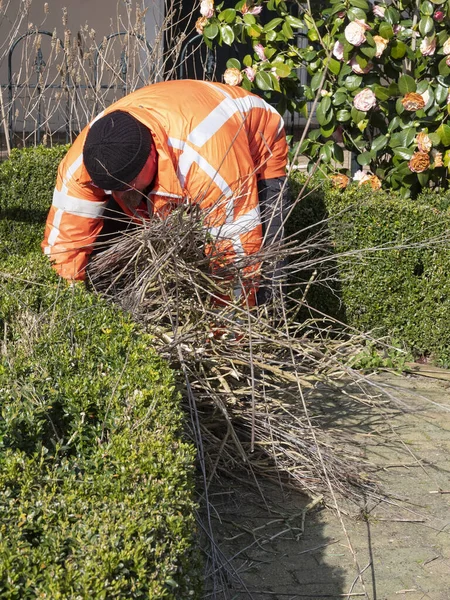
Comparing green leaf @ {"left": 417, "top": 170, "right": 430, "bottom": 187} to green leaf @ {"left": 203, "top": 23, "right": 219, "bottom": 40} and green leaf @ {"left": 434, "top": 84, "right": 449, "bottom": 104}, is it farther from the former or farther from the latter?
green leaf @ {"left": 203, "top": 23, "right": 219, "bottom": 40}

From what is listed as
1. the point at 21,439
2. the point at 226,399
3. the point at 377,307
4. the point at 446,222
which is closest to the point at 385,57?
the point at 446,222

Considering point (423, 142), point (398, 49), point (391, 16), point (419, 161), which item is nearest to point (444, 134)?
point (423, 142)

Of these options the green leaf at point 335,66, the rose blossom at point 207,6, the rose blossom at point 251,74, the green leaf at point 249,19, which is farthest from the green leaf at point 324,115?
the rose blossom at point 207,6

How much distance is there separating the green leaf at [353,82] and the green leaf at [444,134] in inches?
28.5

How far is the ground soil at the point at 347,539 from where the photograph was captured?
3.32 meters

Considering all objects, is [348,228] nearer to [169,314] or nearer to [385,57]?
[385,57]

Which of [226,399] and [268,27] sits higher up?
[268,27]

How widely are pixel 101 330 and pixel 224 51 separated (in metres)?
9.49

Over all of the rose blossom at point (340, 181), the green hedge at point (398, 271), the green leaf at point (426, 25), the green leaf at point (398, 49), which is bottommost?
the green hedge at point (398, 271)

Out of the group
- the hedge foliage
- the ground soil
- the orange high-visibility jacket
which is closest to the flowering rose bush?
the orange high-visibility jacket

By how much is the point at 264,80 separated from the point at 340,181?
1087 mm

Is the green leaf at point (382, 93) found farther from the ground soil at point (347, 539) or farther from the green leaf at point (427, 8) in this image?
the ground soil at point (347, 539)

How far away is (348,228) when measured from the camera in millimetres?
5934

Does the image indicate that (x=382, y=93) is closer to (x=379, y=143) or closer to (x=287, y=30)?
(x=379, y=143)
